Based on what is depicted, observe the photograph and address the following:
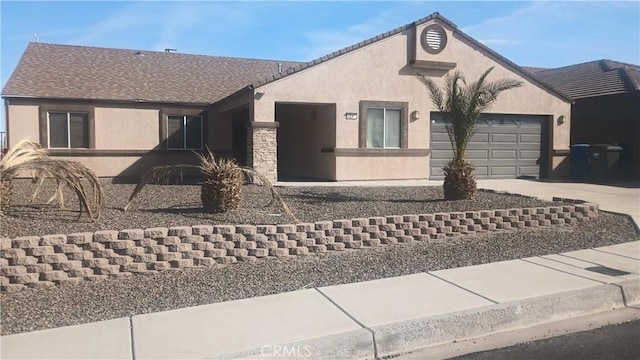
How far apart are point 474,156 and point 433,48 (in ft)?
13.2

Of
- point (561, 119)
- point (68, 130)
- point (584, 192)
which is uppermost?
point (561, 119)

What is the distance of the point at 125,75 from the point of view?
20953mm

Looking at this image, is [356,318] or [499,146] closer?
[356,318]

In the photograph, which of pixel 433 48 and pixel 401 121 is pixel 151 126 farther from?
pixel 433 48

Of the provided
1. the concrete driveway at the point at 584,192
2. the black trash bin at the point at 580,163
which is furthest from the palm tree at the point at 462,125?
the black trash bin at the point at 580,163

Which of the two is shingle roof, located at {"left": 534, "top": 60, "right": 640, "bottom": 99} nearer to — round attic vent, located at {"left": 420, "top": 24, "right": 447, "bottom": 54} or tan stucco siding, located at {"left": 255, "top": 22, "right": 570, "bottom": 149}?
tan stucco siding, located at {"left": 255, "top": 22, "right": 570, "bottom": 149}

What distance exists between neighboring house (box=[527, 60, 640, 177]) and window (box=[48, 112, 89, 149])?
18.4 metres

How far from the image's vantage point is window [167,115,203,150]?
65.1 feet

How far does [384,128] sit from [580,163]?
797cm

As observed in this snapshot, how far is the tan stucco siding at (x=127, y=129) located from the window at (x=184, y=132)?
1.59 ft

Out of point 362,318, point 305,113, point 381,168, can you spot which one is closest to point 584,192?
point 381,168

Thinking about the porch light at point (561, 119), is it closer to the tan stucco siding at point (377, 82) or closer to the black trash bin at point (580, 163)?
the black trash bin at point (580, 163)

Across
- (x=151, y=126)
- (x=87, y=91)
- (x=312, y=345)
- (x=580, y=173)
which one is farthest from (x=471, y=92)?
(x=87, y=91)

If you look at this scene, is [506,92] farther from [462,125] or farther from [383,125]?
[462,125]
